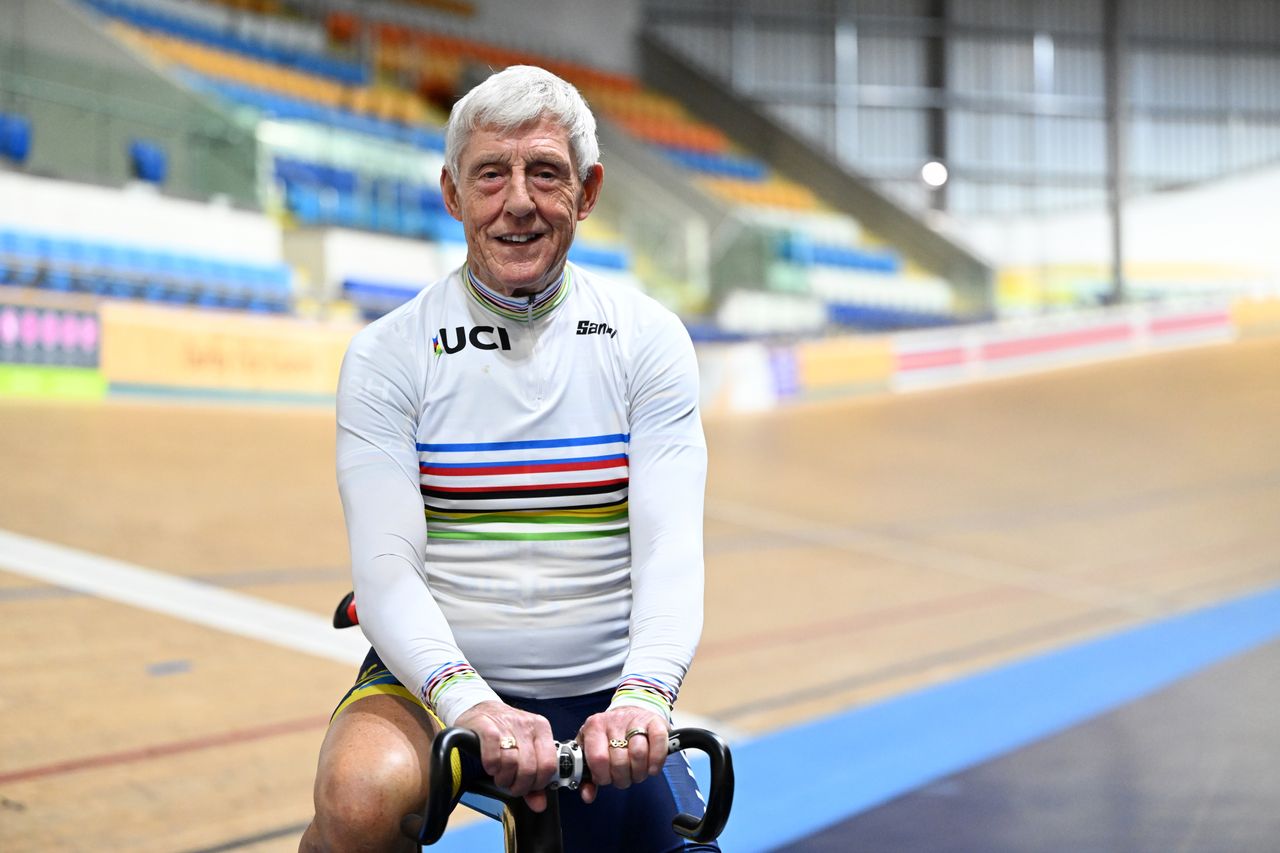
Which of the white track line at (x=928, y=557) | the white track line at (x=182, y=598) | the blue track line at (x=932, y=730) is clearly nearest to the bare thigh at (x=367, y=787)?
the blue track line at (x=932, y=730)

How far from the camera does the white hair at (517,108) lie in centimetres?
147

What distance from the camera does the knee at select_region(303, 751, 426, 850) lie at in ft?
4.39

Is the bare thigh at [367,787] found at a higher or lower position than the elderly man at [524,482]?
lower

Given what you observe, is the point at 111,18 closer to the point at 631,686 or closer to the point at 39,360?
the point at 39,360

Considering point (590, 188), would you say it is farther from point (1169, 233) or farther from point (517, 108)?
point (1169, 233)

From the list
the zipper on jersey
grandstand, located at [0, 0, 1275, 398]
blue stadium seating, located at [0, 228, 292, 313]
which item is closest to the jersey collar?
the zipper on jersey

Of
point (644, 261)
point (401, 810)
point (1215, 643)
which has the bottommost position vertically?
point (1215, 643)

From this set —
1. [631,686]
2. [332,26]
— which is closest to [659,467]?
[631,686]

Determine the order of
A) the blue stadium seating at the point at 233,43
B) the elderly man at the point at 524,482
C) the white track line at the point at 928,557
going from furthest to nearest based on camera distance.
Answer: the blue stadium seating at the point at 233,43 → the white track line at the point at 928,557 → the elderly man at the point at 524,482

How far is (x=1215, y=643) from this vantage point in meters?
5.05

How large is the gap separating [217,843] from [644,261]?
1311cm

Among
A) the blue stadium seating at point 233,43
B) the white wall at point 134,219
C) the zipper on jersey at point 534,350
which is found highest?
the blue stadium seating at point 233,43

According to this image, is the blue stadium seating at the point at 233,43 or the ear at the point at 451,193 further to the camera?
the blue stadium seating at the point at 233,43

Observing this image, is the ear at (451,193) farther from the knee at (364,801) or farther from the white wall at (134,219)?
the white wall at (134,219)
